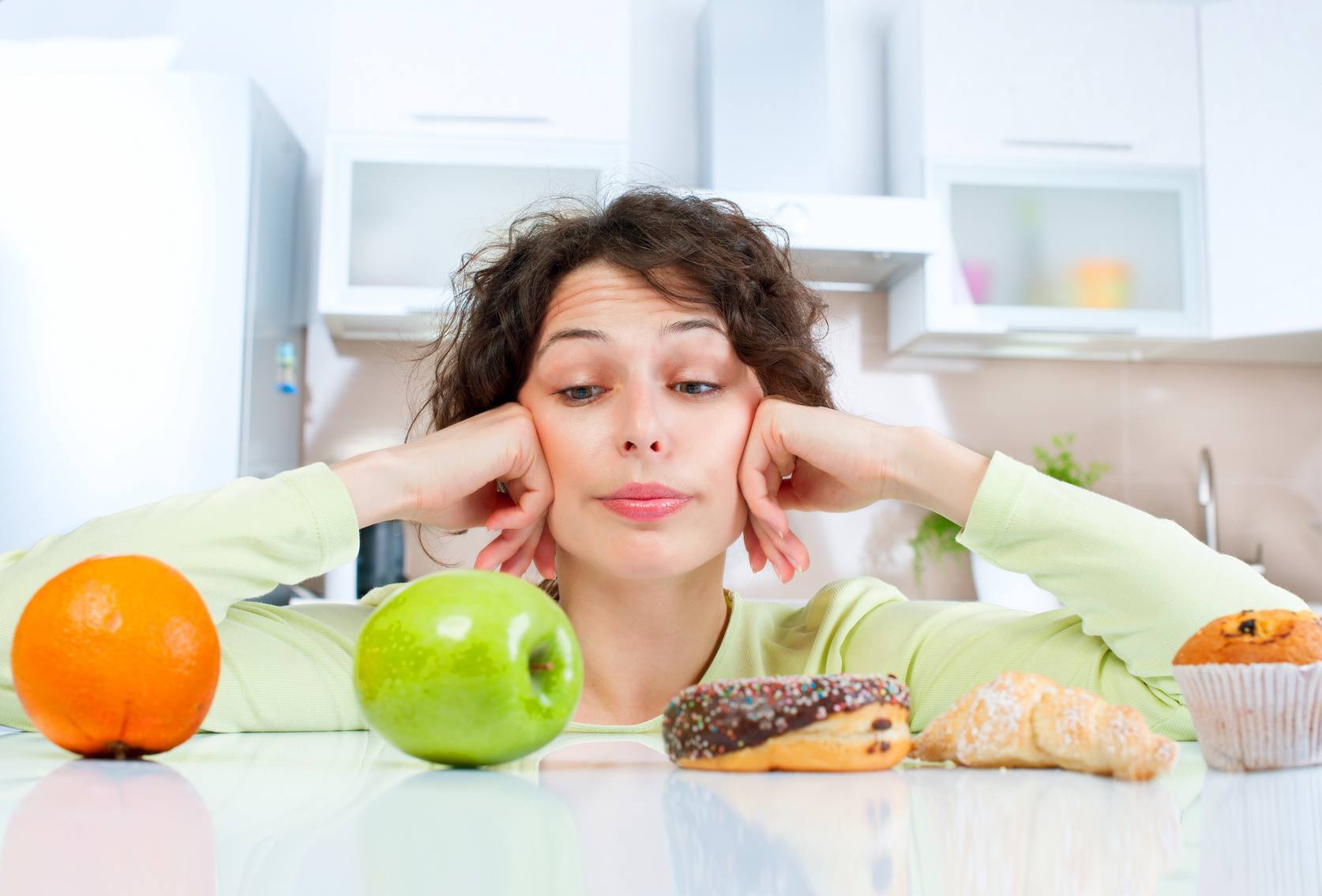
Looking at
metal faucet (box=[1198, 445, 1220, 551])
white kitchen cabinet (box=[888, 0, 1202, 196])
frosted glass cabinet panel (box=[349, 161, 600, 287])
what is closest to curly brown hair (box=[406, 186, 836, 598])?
frosted glass cabinet panel (box=[349, 161, 600, 287])

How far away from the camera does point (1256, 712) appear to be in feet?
2.05

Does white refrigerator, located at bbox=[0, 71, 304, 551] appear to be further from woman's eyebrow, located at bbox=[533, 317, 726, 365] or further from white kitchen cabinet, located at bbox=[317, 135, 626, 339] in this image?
woman's eyebrow, located at bbox=[533, 317, 726, 365]

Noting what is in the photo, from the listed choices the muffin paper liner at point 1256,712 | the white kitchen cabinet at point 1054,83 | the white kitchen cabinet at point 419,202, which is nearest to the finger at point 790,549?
the muffin paper liner at point 1256,712

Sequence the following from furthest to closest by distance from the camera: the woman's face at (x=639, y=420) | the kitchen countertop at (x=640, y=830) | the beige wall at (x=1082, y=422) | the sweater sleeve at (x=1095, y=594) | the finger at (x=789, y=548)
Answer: the beige wall at (x=1082, y=422)
the finger at (x=789, y=548)
the woman's face at (x=639, y=420)
the sweater sleeve at (x=1095, y=594)
the kitchen countertop at (x=640, y=830)

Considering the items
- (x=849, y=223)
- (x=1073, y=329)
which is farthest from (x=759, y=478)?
(x=1073, y=329)

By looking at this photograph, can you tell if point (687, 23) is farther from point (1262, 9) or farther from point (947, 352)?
point (1262, 9)

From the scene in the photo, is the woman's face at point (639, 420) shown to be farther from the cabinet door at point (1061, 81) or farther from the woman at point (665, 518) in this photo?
the cabinet door at point (1061, 81)

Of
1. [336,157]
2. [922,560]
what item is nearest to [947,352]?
[922,560]

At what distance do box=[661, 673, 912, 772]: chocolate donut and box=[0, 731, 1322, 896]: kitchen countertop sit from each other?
11mm

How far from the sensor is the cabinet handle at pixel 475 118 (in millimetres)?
2648

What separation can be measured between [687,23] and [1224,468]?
1913mm

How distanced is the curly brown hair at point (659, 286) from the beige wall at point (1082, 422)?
1591mm

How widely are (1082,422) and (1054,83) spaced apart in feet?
2.95

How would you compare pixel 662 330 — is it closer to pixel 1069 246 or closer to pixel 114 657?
pixel 114 657
